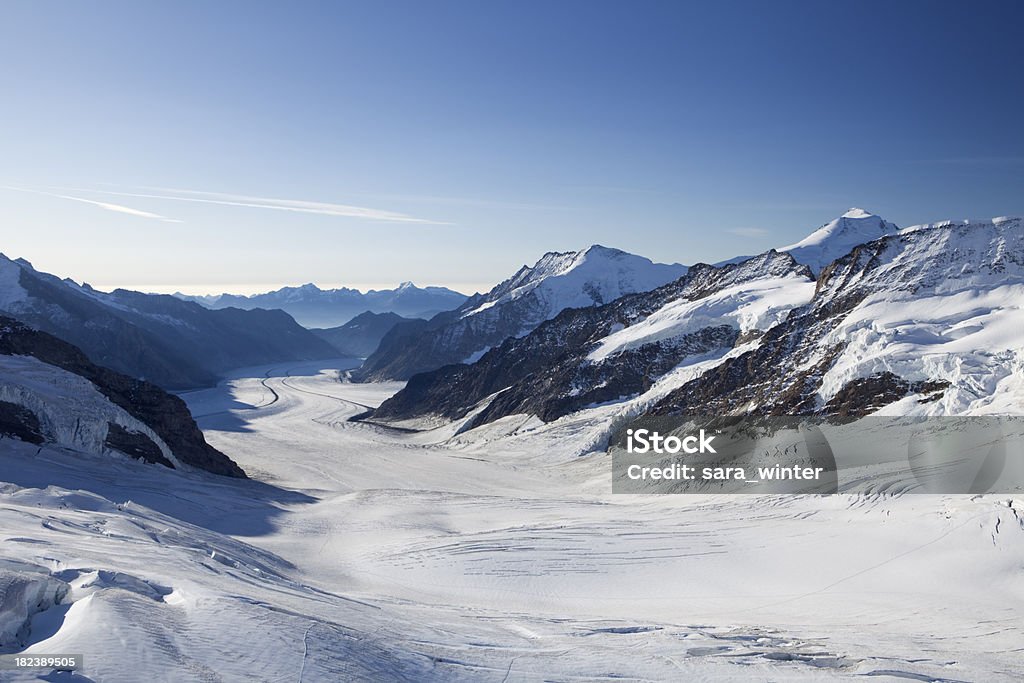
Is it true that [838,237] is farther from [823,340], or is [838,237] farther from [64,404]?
[64,404]

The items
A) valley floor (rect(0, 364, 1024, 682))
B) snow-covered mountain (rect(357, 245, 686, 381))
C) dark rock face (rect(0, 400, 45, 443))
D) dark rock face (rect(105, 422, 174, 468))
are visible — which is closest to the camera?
valley floor (rect(0, 364, 1024, 682))

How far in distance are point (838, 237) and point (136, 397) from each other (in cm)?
10028

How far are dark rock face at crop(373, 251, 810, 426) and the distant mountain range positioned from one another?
198 mm

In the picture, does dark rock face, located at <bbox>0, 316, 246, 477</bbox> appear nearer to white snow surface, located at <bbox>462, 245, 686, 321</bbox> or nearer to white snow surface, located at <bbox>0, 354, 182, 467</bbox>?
white snow surface, located at <bbox>0, 354, 182, 467</bbox>

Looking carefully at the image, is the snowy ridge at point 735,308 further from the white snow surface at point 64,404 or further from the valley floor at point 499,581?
the white snow surface at point 64,404

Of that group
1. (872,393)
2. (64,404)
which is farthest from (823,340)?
(64,404)

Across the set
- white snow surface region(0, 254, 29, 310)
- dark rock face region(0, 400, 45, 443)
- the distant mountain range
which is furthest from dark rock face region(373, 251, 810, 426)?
white snow surface region(0, 254, 29, 310)

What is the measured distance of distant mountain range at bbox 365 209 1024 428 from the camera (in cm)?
3259

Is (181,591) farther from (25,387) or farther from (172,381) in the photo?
(172,381)

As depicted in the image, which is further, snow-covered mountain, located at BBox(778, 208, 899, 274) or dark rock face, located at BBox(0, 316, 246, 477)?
snow-covered mountain, located at BBox(778, 208, 899, 274)

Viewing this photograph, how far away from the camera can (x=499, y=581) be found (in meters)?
20.6

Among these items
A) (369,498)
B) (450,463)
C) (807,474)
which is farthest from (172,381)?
(807,474)

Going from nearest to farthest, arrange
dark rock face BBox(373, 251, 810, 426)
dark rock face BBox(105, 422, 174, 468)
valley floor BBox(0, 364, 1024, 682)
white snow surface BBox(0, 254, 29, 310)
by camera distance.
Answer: valley floor BBox(0, 364, 1024, 682) < dark rock face BBox(105, 422, 174, 468) < dark rock face BBox(373, 251, 810, 426) < white snow surface BBox(0, 254, 29, 310)

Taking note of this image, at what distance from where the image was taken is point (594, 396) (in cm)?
5834
